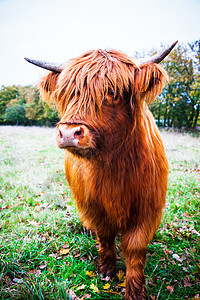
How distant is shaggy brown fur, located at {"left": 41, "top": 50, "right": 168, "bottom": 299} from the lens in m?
1.36

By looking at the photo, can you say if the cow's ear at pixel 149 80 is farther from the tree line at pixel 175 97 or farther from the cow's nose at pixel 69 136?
the tree line at pixel 175 97

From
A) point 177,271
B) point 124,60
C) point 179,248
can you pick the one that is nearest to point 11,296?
point 177,271

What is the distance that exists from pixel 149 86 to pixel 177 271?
2291 millimetres

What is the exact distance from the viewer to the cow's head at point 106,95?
4.33 feet

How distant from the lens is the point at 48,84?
183 centimetres

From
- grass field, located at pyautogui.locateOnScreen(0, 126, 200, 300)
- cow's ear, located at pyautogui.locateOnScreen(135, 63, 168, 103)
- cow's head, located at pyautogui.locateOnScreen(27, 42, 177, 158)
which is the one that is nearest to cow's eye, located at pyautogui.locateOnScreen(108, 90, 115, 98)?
cow's head, located at pyautogui.locateOnScreen(27, 42, 177, 158)

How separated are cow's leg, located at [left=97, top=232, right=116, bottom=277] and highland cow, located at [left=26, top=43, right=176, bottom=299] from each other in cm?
20

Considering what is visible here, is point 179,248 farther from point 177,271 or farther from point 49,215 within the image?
point 49,215

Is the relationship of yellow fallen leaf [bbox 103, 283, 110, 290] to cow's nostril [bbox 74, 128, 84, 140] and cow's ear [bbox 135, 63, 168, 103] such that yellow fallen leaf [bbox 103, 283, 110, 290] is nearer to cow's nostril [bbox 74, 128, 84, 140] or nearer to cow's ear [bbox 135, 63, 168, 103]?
cow's nostril [bbox 74, 128, 84, 140]

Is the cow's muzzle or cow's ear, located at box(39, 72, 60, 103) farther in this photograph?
cow's ear, located at box(39, 72, 60, 103)

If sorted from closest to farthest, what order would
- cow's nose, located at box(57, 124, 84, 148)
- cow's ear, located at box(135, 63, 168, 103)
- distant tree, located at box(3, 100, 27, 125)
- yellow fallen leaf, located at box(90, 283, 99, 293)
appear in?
cow's nose, located at box(57, 124, 84, 148) → cow's ear, located at box(135, 63, 168, 103) → yellow fallen leaf, located at box(90, 283, 99, 293) → distant tree, located at box(3, 100, 27, 125)

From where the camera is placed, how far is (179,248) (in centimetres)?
265

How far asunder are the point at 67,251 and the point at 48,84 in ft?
7.07

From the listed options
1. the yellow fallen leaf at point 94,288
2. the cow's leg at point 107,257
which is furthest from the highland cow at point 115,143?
the yellow fallen leaf at point 94,288
